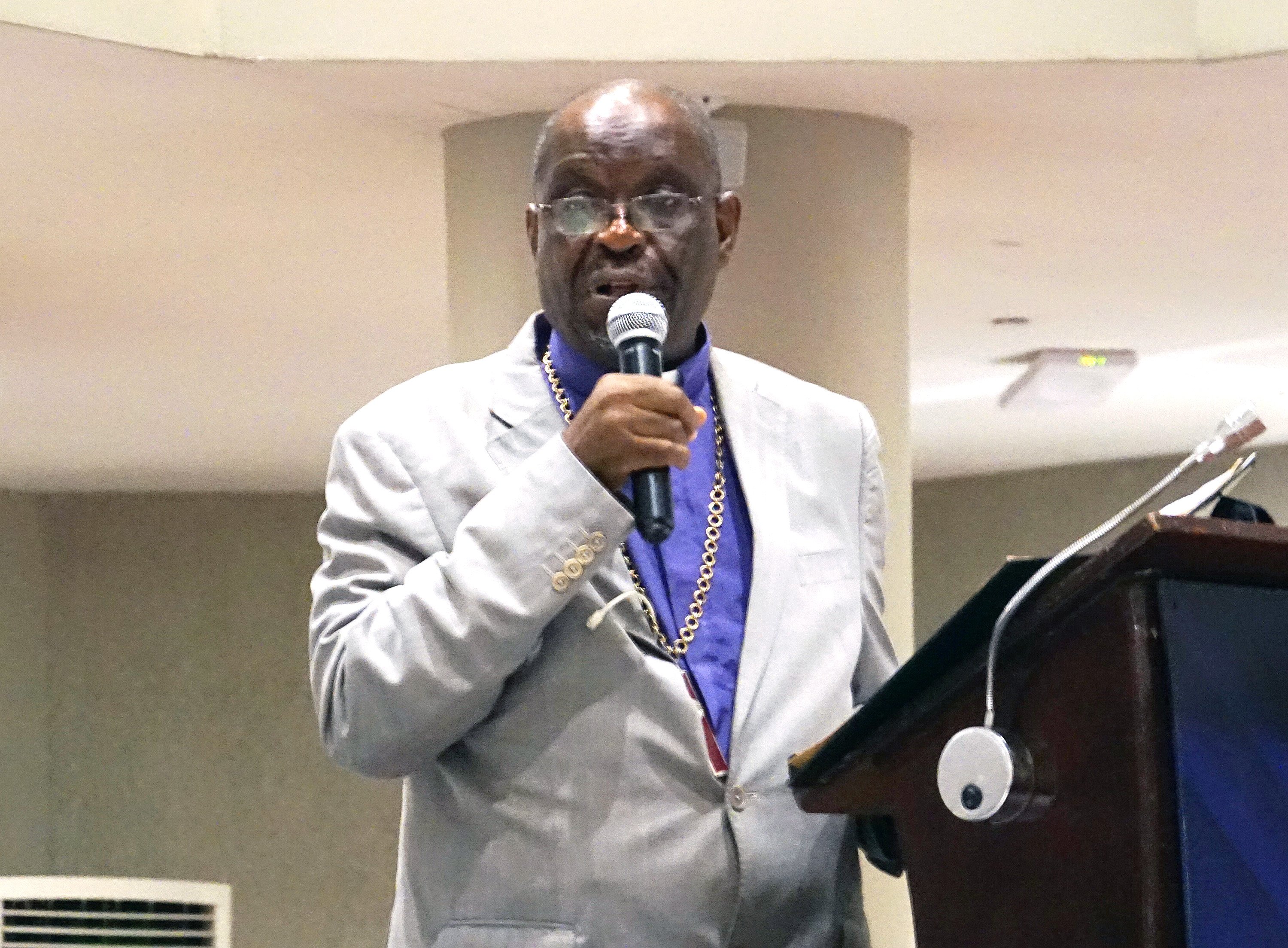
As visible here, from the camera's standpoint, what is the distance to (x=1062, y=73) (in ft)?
11.1

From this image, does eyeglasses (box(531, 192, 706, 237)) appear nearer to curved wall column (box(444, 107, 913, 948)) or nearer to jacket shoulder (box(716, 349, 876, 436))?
jacket shoulder (box(716, 349, 876, 436))

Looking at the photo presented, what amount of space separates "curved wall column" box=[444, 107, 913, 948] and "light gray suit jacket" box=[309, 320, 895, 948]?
1.92 m

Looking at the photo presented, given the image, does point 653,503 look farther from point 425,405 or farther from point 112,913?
point 112,913

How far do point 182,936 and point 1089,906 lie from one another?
5063mm

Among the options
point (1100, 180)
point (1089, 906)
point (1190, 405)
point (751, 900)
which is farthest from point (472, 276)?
point (1190, 405)

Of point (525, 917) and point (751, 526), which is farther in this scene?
point (751, 526)

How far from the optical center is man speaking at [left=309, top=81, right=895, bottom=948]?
148cm

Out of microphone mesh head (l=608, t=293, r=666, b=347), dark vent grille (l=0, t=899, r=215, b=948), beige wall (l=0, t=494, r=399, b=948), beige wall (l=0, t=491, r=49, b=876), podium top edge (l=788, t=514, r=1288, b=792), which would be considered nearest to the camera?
podium top edge (l=788, t=514, r=1288, b=792)

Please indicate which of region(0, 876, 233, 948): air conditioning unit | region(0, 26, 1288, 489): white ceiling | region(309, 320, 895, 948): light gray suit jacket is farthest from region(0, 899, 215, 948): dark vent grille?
region(309, 320, 895, 948): light gray suit jacket

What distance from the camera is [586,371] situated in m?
1.72

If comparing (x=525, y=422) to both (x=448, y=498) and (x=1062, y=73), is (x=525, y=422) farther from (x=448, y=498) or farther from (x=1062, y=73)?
(x=1062, y=73)

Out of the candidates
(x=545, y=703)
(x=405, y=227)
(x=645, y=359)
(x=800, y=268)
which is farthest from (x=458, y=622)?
(x=405, y=227)

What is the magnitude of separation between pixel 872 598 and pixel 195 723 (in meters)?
8.93

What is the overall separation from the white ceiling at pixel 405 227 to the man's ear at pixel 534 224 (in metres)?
1.59
